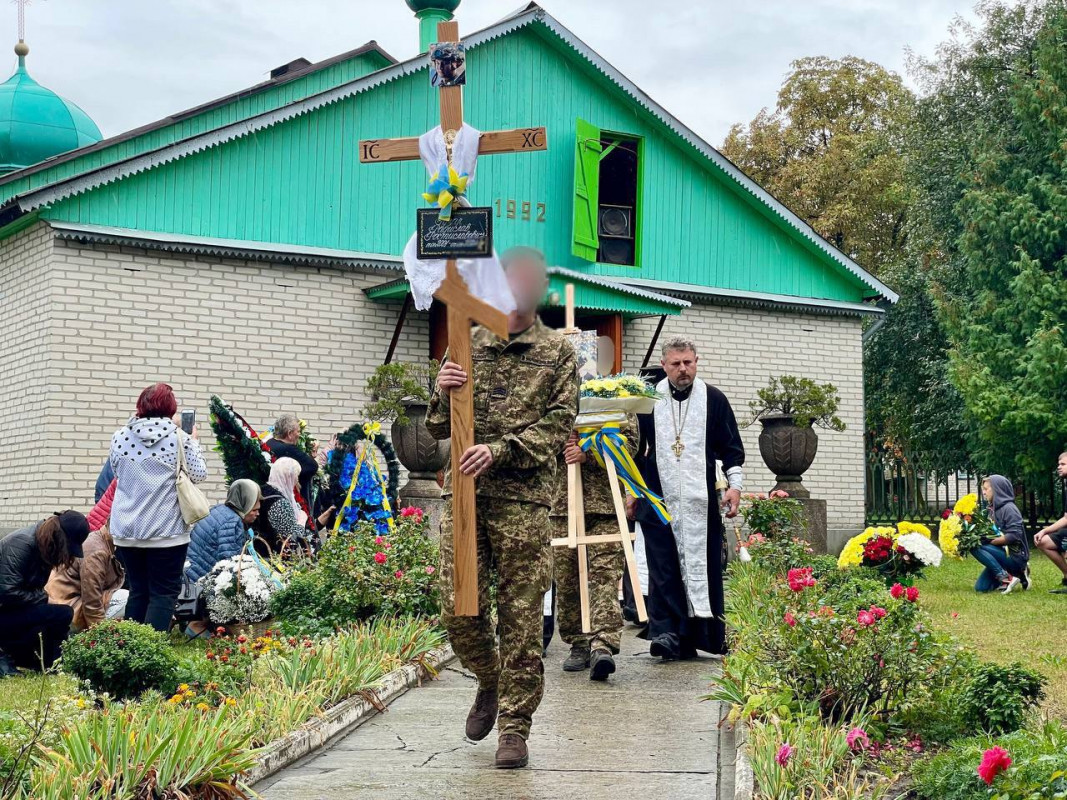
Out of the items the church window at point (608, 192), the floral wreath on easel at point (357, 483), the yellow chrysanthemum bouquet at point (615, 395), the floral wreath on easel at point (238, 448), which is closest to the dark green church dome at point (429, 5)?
the church window at point (608, 192)

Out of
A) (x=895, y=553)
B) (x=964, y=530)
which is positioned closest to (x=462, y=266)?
(x=895, y=553)

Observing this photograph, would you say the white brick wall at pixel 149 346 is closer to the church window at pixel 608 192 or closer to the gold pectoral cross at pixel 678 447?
the church window at pixel 608 192

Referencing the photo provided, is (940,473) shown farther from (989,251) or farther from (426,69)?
(426,69)

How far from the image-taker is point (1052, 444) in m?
24.5

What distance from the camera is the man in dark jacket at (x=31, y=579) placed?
8.15 meters

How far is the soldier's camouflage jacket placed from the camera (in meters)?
5.40

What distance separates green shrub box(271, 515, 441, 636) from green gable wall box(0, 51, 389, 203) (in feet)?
30.3

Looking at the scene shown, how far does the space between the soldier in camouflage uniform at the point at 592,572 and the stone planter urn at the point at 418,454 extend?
5.69m

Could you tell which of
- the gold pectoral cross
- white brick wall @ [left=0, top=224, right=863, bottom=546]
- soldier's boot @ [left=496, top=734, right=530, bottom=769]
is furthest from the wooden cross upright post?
white brick wall @ [left=0, top=224, right=863, bottom=546]

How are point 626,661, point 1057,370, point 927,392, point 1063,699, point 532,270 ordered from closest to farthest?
point 532,270 → point 1063,699 → point 626,661 → point 1057,370 → point 927,392

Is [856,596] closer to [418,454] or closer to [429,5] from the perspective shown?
[418,454]

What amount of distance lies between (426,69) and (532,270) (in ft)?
41.2

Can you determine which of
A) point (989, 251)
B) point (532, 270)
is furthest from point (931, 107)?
point (532, 270)

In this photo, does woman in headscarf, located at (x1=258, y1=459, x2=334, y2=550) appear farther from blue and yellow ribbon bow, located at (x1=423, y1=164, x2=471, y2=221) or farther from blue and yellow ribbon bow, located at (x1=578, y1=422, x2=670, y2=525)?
blue and yellow ribbon bow, located at (x1=423, y1=164, x2=471, y2=221)
